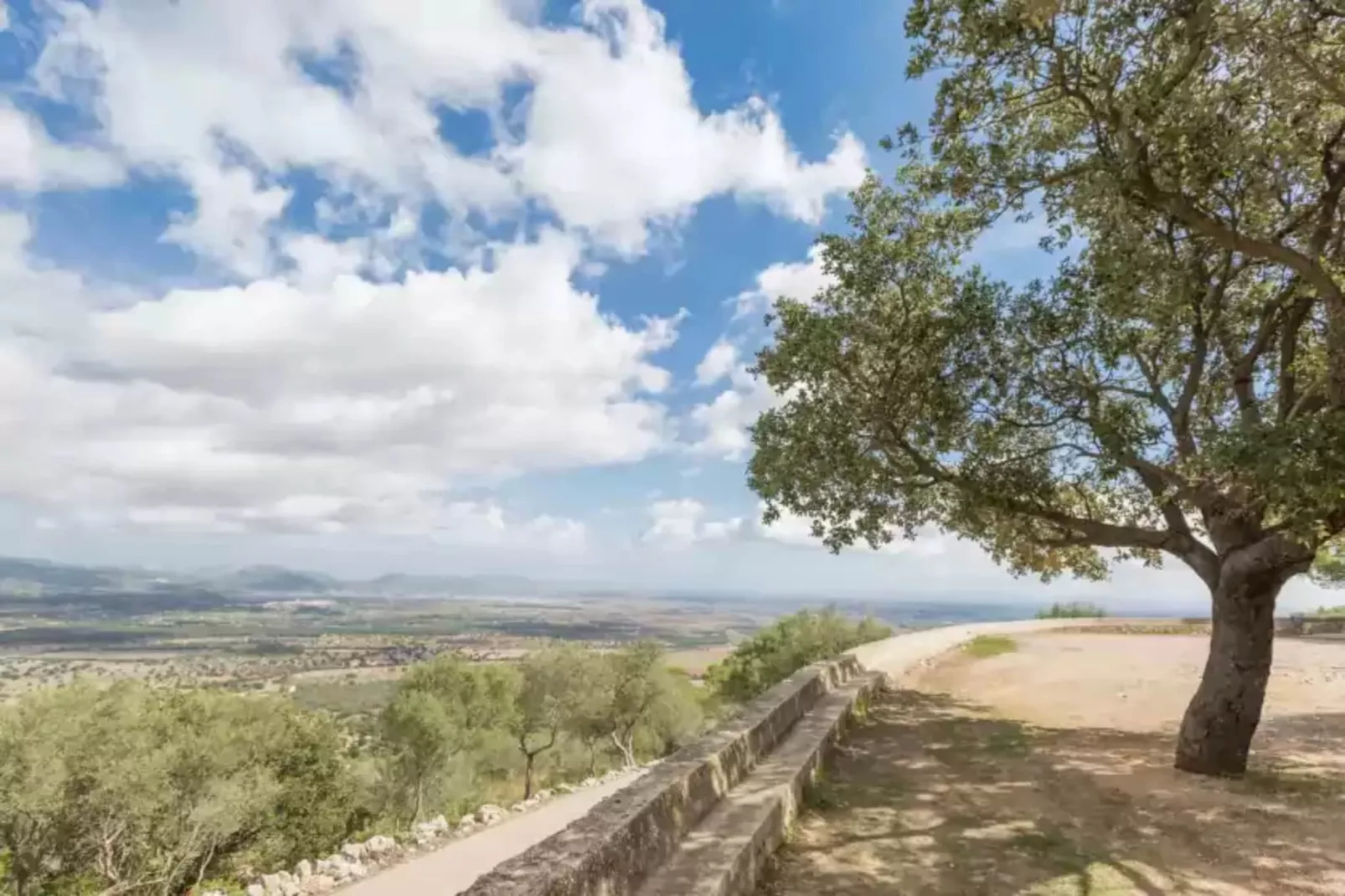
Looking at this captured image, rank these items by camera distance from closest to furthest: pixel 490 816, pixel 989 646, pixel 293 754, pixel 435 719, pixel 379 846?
pixel 379 846 → pixel 989 646 → pixel 490 816 → pixel 293 754 → pixel 435 719

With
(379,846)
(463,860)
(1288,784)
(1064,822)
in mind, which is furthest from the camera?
(379,846)

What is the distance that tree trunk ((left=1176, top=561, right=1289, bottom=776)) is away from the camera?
9.59 metres

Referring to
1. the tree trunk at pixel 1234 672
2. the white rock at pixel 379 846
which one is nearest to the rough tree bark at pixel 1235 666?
the tree trunk at pixel 1234 672

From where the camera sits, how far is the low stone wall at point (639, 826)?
16.2ft

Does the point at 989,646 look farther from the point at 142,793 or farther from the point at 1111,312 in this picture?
the point at 142,793

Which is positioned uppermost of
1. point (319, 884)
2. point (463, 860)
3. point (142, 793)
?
point (142, 793)

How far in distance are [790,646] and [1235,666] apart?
36.6 metres

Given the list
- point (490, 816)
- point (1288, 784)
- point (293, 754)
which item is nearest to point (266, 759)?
point (293, 754)

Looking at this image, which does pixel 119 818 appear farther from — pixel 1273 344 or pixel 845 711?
pixel 1273 344

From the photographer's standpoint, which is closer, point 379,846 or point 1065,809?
point 1065,809

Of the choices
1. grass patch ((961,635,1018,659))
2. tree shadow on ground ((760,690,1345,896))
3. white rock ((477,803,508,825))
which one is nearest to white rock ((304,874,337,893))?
white rock ((477,803,508,825))

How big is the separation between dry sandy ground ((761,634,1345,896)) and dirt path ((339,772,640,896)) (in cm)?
887

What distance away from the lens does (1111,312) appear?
956cm

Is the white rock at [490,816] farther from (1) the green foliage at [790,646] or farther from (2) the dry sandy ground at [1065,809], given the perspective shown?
(2) the dry sandy ground at [1065,809]
